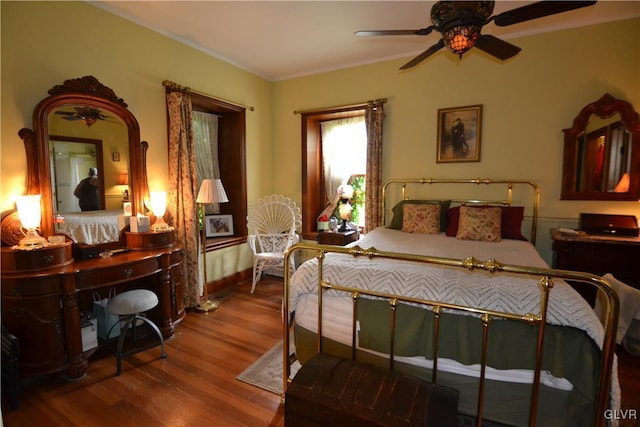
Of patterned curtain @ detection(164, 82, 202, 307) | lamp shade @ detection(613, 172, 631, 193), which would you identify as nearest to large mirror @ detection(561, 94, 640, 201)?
lamp shade @ detection(613, 172, 631, 193)

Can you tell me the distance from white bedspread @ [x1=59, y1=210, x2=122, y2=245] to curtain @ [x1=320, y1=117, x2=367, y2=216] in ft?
8.56

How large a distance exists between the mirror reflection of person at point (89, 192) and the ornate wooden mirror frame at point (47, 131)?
23cm

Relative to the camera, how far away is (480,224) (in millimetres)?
3033

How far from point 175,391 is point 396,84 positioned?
150 inches

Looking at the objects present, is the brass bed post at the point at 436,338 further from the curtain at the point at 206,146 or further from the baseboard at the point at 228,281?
the curtain at the point at 206,146

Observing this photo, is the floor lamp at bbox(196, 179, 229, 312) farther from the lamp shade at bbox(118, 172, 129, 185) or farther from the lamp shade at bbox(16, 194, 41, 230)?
the lamp shade at bbox(16, 194, 41, 230)

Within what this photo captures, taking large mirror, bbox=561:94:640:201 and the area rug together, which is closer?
the area rug

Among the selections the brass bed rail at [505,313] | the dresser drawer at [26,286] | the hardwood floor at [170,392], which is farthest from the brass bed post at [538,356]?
the dresser drawer at [26,286]

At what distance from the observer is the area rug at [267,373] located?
2166 mm

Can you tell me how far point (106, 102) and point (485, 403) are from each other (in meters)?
3.46

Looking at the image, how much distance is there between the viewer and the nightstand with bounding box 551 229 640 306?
2691 mm

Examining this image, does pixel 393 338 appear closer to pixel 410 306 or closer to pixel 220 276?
pixel 410 306

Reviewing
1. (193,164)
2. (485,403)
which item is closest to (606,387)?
(485,403)

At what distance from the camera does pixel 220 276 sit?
3.98 meters
